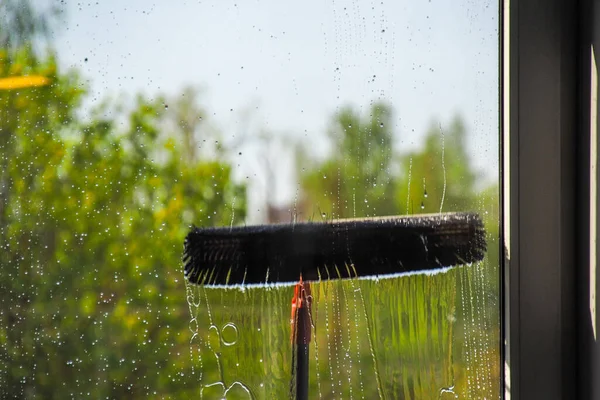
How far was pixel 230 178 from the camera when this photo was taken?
84 cm

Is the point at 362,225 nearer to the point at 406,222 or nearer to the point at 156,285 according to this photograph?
the point at 406,222

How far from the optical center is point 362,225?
33.2 inches

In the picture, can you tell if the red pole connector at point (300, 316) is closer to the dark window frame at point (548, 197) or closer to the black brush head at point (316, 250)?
the black brush head at point (316, 250)

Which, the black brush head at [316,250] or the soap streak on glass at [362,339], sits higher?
the black brush head at [316,250]

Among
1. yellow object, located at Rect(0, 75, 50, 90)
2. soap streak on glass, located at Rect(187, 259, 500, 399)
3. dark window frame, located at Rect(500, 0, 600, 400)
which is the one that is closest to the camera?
yellow object, located at Rect(0, 75, 50, 90)

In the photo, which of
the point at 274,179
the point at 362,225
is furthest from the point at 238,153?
the point at 362,225

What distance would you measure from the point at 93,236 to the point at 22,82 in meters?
0.22

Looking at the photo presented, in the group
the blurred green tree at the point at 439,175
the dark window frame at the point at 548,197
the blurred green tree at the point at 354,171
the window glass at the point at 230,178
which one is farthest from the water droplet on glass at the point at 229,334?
the dark window frame at the point at 548,197

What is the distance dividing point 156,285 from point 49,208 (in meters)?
0.18

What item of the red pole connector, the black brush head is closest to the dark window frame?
the black brush head

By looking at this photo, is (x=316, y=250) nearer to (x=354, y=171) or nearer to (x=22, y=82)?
(x=354, y=171)

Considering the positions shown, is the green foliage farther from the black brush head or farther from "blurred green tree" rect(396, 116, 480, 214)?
"blurred green tree" rect(396, 116, 480, 214)

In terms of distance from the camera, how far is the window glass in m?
0.77

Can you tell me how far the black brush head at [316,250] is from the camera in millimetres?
786
